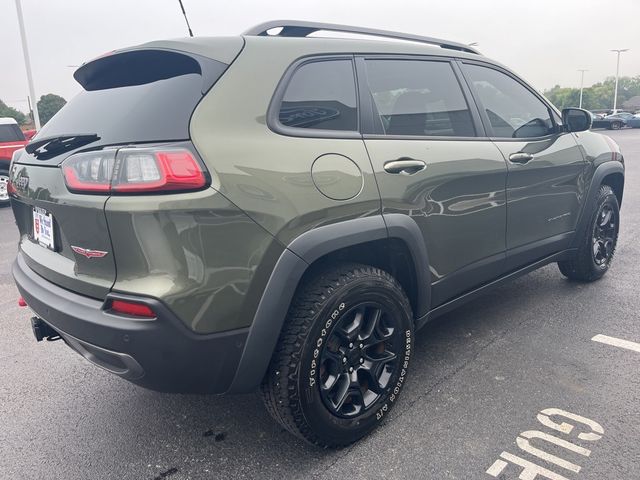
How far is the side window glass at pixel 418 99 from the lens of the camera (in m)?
2.56

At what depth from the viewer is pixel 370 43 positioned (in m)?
2.65

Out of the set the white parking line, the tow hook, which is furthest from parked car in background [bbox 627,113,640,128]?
the tow hook

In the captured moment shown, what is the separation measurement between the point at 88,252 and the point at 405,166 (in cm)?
140

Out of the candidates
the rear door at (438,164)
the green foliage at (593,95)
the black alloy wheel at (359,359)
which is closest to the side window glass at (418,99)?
the rear door at (438,164)

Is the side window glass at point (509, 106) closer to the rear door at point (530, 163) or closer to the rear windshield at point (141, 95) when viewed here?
the rear door at point (530, 163)

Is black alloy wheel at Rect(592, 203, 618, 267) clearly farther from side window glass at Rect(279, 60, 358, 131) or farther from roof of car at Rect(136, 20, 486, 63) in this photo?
side window glass at Rect(279, 60, 358, 131)

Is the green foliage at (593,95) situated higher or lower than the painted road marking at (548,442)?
lower

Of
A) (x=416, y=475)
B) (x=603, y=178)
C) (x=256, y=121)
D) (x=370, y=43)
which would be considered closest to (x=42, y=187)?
(x=256, y=121)

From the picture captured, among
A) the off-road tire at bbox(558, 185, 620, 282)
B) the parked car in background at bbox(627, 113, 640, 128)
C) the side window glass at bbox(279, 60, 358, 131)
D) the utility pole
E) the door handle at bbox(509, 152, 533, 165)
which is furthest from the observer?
the parked car in background at bbox(627, 113, 640, 128)

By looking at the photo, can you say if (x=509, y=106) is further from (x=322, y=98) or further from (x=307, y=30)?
(x=322, y=98)

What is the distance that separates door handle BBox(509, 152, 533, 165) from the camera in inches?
123

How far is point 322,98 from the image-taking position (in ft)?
7.57

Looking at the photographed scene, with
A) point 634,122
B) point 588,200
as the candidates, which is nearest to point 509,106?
point 588,200

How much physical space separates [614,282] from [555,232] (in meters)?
1.09
